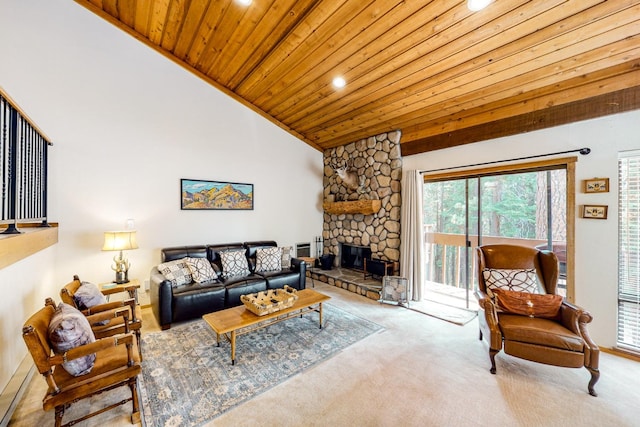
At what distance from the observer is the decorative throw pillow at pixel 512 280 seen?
279 centimetres

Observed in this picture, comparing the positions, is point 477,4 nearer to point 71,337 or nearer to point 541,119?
point 541,119

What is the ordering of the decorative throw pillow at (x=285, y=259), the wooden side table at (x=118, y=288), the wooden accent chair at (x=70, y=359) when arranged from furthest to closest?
the decorative throw pillow at (x=285, y=259)
the wooden side table at (x=118, y=288)
the wooden accent chair at (x=70, y=359)

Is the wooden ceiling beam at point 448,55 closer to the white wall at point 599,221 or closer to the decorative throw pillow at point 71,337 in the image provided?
the white wall at point 599,221

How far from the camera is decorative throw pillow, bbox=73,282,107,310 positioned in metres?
2.26

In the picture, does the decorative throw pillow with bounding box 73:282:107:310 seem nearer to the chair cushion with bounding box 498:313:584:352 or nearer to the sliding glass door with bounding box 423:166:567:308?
the chair cushion with bounding box 498:313:584:352

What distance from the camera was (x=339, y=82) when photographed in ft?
12.2

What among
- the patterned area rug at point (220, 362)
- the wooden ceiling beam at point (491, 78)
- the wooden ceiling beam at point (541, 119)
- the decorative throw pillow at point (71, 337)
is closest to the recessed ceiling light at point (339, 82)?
the wooden ceiling beam at point (491, 78)

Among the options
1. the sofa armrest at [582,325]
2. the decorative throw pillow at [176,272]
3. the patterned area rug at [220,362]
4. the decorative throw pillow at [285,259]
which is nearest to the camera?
the patterned area rug at [220,362]

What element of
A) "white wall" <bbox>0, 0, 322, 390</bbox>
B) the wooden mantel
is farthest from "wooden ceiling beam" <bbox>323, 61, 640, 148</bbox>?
"white wall" <bbox>0, 0, 322, 390</bbox>

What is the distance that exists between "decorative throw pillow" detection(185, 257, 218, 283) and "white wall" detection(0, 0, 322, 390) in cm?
75

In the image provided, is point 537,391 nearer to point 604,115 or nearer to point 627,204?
point 627,204

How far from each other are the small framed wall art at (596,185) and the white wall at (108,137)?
4.94 m

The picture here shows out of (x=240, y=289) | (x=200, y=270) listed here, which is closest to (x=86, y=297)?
(x=200, y=270)

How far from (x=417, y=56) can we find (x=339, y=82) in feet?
3.74
